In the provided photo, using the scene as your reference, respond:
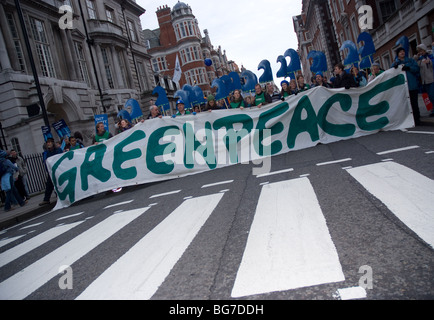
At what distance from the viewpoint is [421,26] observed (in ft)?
58.8

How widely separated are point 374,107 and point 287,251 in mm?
7054

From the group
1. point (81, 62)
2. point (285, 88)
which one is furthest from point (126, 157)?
point (81, 62)

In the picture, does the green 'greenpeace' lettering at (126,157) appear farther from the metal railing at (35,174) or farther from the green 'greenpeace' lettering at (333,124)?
the metal railing at (35,174)

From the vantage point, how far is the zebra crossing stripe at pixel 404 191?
2784mm

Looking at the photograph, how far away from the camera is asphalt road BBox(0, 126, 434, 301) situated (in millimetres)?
2234

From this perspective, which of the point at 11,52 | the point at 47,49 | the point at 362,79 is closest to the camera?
the point at 362,79

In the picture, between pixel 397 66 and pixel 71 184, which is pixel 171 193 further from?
pixel 397 66

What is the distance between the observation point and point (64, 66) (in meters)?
22.3

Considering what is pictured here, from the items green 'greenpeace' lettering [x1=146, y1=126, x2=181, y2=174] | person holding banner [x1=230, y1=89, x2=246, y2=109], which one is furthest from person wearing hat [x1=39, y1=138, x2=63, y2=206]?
person holding banner [x1=230, y1=89, x2=246, y2=109]

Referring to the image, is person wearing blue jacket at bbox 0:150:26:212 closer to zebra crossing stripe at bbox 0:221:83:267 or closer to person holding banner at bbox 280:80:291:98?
zebra crossing stripe at bbox 0:221:83:267

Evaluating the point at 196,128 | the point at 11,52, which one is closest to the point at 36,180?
the point at 11,52

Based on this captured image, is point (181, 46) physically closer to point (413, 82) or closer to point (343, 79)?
point (343, 79)

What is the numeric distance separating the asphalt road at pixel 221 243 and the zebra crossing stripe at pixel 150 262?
0.01 m

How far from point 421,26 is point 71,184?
63.6ft
